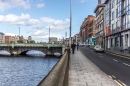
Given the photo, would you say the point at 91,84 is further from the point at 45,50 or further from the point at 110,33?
the point at 45,50

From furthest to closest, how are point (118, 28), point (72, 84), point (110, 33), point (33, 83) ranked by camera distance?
point (110, 33)
point (118, 28)
point (33, 83)
point (72, 84)

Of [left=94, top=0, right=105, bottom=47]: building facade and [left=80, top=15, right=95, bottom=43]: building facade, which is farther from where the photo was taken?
[left=80, top=15, right=95, bottom=43]: building facade

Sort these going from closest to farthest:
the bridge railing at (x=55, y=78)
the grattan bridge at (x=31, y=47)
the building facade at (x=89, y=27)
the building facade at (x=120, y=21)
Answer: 1. the bridge railing at (x=55, y=78)
2. the building facade at (x=120, y=21)
3. the grattan bridge at (x=31, y=47)
4. the building facade at (x=89, y=27)

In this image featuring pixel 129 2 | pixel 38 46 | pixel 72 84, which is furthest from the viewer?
pixel 38 46

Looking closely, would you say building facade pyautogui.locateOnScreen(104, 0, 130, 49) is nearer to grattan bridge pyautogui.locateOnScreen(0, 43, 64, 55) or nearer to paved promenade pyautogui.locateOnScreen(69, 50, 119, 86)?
grattan bridge pyautogui.locateOnScreen(0, 43, 64, 55)

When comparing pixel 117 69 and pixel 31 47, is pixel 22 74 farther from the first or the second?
pixel 31 47

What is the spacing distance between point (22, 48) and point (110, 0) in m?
43.0

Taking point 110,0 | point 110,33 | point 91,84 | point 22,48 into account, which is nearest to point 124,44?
point 110,33

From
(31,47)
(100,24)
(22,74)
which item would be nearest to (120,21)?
(22,74)

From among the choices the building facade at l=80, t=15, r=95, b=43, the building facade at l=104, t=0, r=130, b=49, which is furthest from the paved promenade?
the building facade at l=80, t=15, r=95, b=43

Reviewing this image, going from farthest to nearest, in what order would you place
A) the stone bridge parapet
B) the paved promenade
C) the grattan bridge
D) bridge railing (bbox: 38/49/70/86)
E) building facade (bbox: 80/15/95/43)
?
building facade (bbox: 80/15/95/43) → the stone bridge parapet → the grattan bridge → the paved promenade → bridge railing (bbox: 38/49/70/86)

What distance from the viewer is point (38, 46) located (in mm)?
93062

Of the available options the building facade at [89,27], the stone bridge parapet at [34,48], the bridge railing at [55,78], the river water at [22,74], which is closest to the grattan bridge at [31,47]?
the stone bridge parapet at [34,48]

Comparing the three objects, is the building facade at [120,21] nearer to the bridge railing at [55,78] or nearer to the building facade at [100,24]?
the building facade at [100,24]
